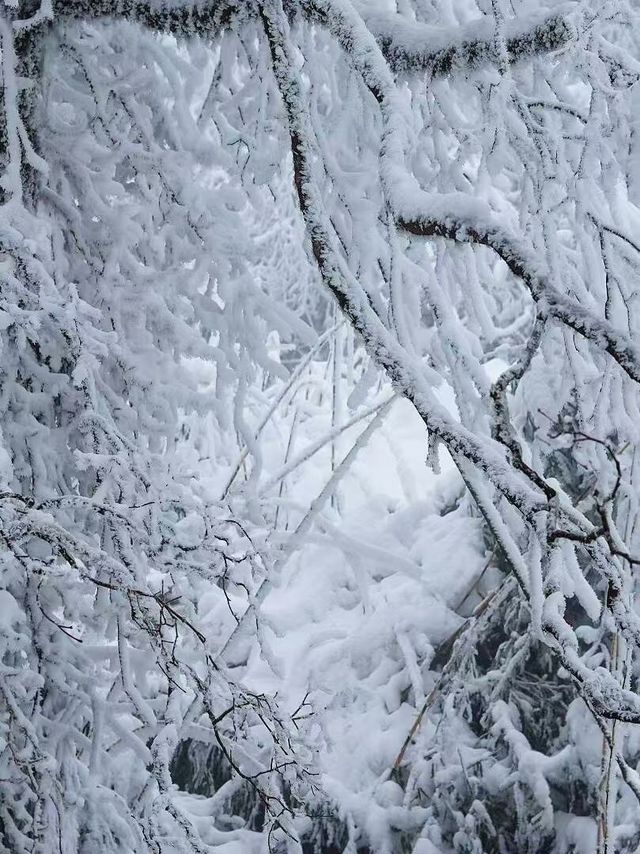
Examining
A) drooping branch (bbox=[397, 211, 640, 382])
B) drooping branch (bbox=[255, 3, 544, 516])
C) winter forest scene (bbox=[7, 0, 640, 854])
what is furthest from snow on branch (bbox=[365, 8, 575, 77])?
drooping branch (bbox=[397, 211, 640, 382])

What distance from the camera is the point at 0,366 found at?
2531 mm

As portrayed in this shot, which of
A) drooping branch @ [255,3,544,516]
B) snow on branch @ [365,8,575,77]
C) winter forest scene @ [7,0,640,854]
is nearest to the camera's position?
drooping branch @ [255,3,544,516]

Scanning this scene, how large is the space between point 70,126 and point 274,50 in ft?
4.18

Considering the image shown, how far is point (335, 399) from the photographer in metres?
4.54

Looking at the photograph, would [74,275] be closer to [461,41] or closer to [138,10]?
[138,10]

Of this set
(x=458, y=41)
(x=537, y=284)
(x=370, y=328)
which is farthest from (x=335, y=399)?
(x=537, y=284)

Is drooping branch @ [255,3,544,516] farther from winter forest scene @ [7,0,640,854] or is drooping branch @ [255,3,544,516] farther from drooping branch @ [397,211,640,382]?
drooping branch @ [397,211,640,382]

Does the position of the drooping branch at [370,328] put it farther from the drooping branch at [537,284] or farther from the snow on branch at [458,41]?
the snow on branch at [458,41]

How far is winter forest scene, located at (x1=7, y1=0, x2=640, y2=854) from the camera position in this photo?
150 centimetres

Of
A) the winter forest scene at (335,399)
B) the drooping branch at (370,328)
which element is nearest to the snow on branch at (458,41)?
the winter forest scene at (335,399)

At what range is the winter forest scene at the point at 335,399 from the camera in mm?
1505

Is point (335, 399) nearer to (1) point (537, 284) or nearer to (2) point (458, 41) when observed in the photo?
(2) point (458, 41)

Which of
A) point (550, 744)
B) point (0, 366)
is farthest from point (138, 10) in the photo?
point (550, 744)

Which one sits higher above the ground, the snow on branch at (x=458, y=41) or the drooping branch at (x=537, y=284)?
the snow on branch at (x=458, y=41)
